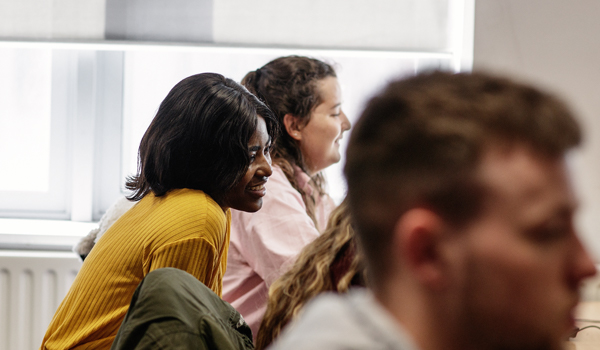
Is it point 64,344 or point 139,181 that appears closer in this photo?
point 64,344

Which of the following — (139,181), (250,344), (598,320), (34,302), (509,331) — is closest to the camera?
(509,331)

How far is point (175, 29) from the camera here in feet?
7.06

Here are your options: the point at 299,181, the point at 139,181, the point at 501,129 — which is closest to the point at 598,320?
the point at 299,181

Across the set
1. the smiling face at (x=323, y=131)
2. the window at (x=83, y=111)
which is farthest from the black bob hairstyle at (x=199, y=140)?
the window at (x=83, y=111)

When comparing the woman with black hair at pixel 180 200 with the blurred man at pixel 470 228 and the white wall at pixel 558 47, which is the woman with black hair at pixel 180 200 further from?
the white wall at pixel 558 47

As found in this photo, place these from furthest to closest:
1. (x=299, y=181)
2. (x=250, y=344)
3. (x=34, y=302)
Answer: (x=34, y=302) < (x=299, y=181) < (x=250, y=344)

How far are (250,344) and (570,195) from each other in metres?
0.50

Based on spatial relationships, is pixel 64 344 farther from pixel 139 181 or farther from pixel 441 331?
pixel 441 331

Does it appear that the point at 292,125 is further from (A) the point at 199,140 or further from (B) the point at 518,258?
(B) the point at 518,258

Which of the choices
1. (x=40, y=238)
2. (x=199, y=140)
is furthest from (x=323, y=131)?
(x=40, y=238)

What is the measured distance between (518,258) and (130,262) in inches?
32.8

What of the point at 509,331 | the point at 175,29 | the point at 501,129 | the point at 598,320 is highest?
the point at 175,29

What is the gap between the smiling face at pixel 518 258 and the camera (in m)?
0.35

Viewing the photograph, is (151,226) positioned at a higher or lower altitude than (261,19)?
lower
